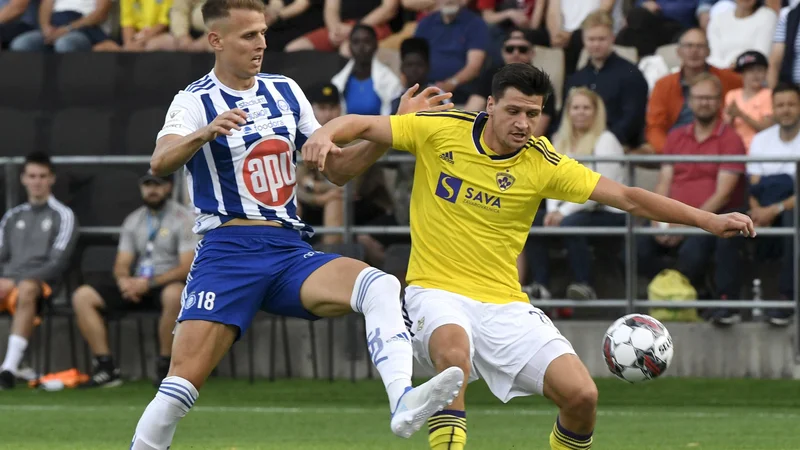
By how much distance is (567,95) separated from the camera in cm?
1343

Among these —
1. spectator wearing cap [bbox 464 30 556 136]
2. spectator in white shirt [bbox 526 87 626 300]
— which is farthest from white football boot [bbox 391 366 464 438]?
spectator wearing cap [bbox 464 30 556 136]

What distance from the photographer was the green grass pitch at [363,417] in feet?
32.9

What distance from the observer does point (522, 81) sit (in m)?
7.47

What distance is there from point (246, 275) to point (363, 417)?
4528mm

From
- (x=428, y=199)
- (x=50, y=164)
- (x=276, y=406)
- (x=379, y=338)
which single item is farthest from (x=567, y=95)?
(x=379, y=338)

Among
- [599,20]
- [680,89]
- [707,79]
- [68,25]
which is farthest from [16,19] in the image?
[707,79]

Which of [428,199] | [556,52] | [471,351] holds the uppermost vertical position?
[556,52]

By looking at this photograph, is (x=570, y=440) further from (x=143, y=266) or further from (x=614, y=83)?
(x=143, y=266)

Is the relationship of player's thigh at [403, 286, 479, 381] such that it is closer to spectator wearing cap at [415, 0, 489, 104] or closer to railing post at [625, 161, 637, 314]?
railing post at [625, 161, 637, 314]

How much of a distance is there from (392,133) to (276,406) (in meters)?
5.14

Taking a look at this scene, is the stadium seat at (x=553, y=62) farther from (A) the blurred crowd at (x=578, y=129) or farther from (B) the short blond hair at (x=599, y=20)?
(B) the short blond hair at (x=599, y=20)

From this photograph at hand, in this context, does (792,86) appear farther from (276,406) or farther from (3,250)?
(3,250)

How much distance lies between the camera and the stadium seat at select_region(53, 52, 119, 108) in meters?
15.6

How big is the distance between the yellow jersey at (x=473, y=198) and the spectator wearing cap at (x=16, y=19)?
33.7 feet
